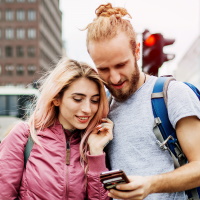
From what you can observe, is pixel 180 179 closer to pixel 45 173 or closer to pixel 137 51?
pixel 45 173

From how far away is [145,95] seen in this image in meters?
2.70

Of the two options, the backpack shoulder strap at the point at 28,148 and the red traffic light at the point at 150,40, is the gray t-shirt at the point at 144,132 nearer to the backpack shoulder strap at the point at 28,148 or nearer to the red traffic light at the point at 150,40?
the backpack shoulder strap at the point at 28,148

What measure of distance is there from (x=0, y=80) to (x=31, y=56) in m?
7.35

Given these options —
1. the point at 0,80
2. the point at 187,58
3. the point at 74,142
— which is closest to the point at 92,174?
the point at 74,142

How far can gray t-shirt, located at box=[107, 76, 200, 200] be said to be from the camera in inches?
→ 94.7

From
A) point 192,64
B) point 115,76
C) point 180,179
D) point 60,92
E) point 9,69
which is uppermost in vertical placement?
point 115,76

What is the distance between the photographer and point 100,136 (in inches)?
110

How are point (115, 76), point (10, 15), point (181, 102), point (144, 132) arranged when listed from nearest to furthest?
point (181, 102) → point (144, 132) → point (115, 76) → point (10, 15)

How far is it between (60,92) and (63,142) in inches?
16.6

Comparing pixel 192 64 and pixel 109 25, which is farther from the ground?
pixel 109 25

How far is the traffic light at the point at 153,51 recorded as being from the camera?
6.30 metres

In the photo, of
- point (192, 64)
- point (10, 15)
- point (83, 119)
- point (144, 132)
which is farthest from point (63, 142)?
point (10, 15)

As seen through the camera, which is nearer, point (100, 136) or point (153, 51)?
point (100, 136)

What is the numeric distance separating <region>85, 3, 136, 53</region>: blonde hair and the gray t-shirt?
0.44 m
